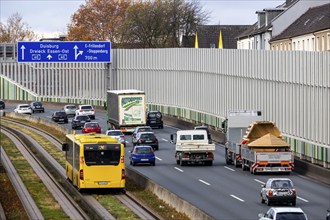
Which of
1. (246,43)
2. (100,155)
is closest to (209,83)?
(246,43)

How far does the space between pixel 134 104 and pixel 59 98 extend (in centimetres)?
5574

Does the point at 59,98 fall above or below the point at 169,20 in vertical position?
below

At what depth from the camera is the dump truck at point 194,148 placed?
6750 centimetres

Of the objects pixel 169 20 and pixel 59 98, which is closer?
pixel 59 98

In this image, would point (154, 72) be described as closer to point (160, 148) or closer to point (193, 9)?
point (160, 148)

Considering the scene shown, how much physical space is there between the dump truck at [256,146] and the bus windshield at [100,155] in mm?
12422

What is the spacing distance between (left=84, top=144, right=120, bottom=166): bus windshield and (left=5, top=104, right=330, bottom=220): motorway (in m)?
3.92

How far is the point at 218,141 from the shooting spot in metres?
86.6

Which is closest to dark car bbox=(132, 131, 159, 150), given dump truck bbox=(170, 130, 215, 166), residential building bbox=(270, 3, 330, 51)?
dump truck bbox=(170, 130, 215, 166)

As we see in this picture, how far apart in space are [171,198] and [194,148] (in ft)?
71.3

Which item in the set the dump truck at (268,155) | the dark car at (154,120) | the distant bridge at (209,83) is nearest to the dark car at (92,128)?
the dark car at (154,120)

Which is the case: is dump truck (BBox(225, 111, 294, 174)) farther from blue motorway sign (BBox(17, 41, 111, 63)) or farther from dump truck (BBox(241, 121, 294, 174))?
blue motorway sign (BBox(17, 41, 111, 63))

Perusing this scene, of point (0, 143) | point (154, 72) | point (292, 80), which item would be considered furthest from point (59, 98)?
point (292, 80)

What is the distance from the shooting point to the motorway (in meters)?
46.2
